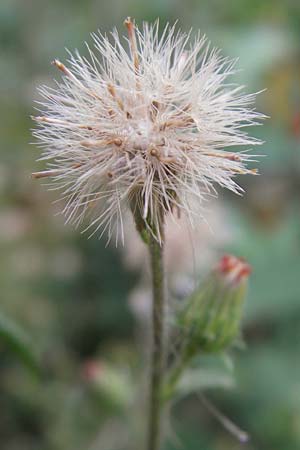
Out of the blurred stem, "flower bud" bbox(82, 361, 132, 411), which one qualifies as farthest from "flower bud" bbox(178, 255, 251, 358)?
"flower bud" bbox(82, 361, 132, 411)

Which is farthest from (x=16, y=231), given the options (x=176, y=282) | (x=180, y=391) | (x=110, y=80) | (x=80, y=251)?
(x=110, y=80)

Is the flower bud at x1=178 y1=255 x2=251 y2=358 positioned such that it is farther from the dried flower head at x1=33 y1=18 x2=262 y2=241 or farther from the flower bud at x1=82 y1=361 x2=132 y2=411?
the flower bud at x1=82 y1=361 x2=132 y2=411

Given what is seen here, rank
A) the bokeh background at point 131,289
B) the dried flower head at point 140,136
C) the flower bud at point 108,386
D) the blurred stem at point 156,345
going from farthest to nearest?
the bokeh background at point 131,289 → the flower bud at point 108,386 → the blurred stem at point 156,345 → the dried flower head at point 140,136

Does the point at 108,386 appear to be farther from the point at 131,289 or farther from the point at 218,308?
the point at 131,289

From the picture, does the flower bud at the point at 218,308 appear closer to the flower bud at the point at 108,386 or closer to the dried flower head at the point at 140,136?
the dried flower head at the point at 140,136

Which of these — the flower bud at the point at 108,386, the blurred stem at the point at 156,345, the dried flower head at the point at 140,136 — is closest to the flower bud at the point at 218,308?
the blurred stem at the point at 156,345

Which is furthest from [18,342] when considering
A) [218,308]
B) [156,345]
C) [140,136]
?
[140,136]
